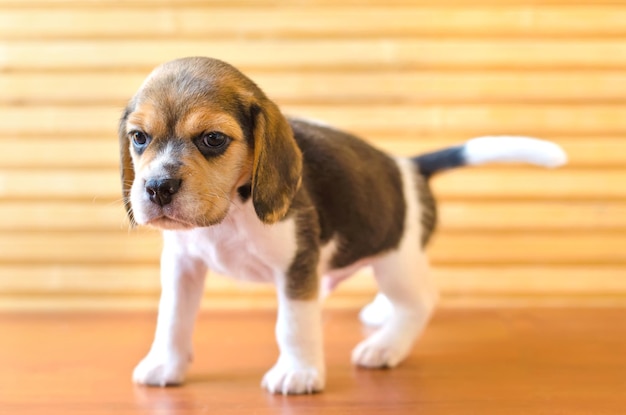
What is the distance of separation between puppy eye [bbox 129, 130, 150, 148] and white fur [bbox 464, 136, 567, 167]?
121 cm

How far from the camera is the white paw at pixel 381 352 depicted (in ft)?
8.79

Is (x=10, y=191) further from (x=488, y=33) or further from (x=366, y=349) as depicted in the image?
(x=488, y=33)

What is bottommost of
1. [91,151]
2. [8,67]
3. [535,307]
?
[535,307]

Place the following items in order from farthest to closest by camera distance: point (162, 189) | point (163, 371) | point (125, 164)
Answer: point (163, 371)
point (125, 164)
point (162, 189)

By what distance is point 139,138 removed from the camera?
217 cm

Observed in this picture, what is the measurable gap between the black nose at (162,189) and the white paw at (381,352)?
0.95 meters

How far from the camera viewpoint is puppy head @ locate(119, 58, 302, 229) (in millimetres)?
2053

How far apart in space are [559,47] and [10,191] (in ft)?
7.77

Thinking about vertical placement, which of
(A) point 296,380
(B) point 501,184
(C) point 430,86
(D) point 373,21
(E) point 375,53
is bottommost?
(A) point 296,380

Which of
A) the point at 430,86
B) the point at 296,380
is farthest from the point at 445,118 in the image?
→ the point at 296,380

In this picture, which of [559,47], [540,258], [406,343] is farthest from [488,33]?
[406,343]

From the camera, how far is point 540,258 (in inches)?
146

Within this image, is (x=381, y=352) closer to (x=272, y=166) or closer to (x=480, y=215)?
(x=272, y=166)

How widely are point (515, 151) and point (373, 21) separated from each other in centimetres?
102
